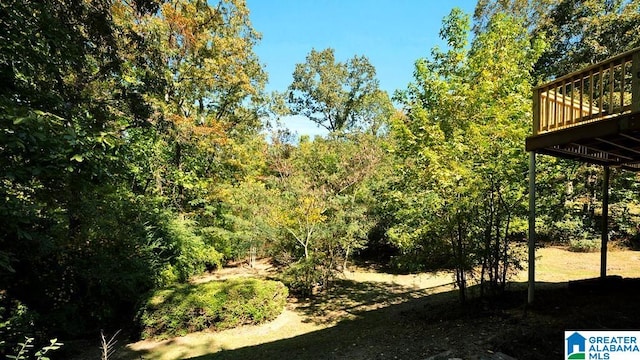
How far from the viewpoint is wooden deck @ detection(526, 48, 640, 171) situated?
119 inches

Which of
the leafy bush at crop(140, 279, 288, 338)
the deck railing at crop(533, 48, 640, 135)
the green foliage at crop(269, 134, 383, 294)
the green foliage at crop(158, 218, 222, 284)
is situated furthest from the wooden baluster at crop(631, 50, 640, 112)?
the green foliage at crop(158, 218, 222, 284)

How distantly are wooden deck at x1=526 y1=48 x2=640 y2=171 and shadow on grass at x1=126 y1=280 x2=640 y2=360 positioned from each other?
1.99 metres

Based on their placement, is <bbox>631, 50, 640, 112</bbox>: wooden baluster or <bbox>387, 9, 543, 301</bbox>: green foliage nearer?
<bbox>631, 50, 640, 112</bbox>: wooden baluster

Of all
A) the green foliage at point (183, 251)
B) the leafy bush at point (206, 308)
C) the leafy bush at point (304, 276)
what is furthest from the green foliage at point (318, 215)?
the green foliage at point (183, 251)

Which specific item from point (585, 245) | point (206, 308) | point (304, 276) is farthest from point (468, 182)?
point (585, 245)

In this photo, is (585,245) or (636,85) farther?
(585,245)

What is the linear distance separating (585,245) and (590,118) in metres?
9.43

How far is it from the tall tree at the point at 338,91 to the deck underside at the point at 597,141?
62.3 ft

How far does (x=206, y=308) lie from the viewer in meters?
6.21

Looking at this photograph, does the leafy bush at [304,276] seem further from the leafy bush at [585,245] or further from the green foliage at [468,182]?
the leafy bush at [585,245]

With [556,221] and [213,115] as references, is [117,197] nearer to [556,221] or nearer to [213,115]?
[213,115]

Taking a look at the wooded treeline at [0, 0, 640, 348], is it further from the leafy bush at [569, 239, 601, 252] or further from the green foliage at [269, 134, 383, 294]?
the leafy bush at [569, 239, 601, 252]

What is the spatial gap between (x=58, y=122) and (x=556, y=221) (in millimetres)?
7127

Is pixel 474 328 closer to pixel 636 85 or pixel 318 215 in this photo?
pixel 636 85
